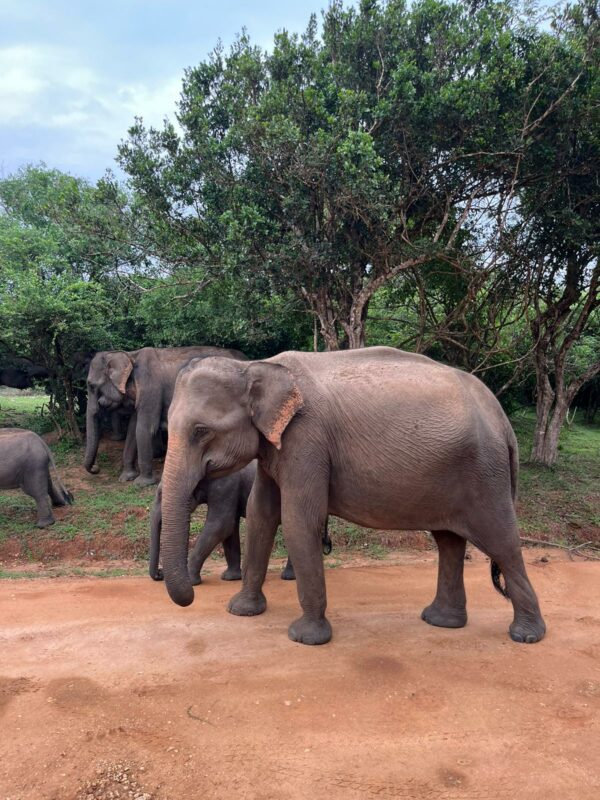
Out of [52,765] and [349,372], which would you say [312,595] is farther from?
[52,765]

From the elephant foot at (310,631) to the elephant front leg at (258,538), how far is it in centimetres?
66

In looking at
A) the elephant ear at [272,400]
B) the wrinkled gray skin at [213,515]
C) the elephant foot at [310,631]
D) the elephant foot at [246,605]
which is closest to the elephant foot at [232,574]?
the wrinkled gray skin at [213,515]

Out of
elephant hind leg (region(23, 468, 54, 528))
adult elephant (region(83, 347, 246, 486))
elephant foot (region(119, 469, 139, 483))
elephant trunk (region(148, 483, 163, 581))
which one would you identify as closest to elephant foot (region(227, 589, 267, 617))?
elephant trunk (region(148, 483, 163, 581))

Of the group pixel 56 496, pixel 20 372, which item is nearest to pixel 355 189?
pixel 56 496

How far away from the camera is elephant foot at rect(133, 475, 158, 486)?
428 inches

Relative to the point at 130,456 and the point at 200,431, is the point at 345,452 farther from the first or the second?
the point at 130,456

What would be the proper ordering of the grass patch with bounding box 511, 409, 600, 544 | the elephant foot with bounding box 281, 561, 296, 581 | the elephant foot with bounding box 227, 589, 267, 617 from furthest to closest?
1. the grass patch with bounding box 511, 409, 600, 544
2. the elephant foot with bounding box 281, 561, 296, 581
3. the elephant foot with bounding box 227, 589, 267, 617

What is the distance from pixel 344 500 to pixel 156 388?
24.4 feet

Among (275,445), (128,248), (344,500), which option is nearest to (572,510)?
(344,500)

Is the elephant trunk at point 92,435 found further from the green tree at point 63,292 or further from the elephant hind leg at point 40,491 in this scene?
the elephant hind leg at point 40,491

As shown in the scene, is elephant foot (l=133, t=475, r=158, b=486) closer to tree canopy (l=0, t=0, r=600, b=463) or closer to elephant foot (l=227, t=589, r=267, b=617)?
tree canopy (l=0, t=0, r=600, b=463)

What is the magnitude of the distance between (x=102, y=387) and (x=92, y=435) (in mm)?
Answer: 935

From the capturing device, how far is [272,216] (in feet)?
32.8

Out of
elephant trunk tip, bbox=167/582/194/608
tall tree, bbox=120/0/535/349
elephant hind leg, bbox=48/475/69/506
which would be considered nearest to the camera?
elephant trunk tip, bbox=167/582/194/608
